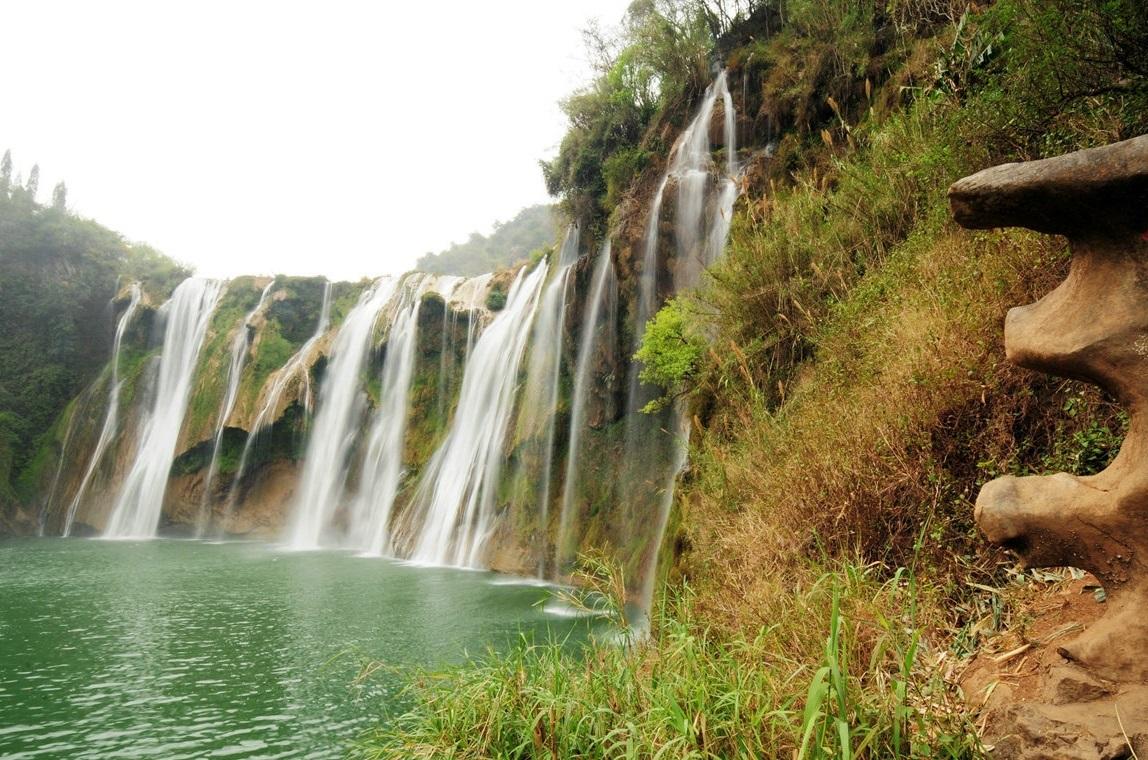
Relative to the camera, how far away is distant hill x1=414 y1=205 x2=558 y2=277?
2281 inches

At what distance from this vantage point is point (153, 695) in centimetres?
639

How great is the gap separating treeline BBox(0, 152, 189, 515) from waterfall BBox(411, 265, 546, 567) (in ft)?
72.0

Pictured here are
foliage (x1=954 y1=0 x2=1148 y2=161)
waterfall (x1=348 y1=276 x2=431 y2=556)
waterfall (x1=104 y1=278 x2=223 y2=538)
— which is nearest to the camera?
foliage (x1=954 y1=0 x2=1148 y2=161)

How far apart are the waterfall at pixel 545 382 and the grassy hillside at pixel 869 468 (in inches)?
266

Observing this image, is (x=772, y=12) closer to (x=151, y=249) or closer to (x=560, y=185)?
(x=560, y=185)

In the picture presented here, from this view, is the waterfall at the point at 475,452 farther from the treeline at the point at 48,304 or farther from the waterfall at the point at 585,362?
the treeline at the point at 48,304

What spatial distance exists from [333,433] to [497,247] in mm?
42465

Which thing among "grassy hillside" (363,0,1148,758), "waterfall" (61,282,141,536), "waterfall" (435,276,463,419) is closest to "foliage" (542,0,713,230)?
"waterfall" (435,276,463,419)

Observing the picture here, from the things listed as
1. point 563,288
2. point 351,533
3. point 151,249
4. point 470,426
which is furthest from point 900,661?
point 151,249

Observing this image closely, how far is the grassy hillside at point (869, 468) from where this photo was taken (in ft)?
8.89

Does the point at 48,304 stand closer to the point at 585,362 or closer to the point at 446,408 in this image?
the point at 446,408

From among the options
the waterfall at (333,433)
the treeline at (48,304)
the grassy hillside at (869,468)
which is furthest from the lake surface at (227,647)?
the treeline at (48,304)

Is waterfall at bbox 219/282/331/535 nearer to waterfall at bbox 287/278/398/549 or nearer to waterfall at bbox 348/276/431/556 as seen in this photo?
waterfall at bbox 287/278/398/549

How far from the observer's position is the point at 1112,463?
227cm
